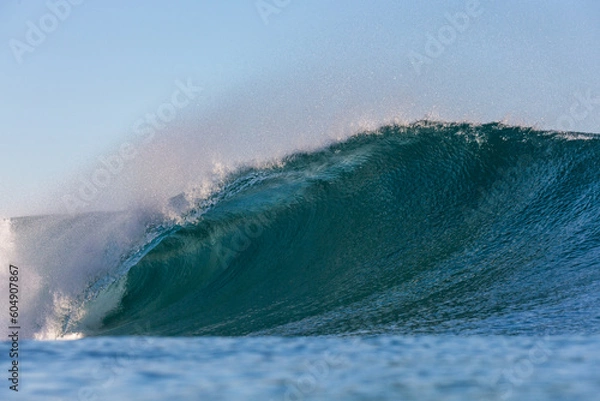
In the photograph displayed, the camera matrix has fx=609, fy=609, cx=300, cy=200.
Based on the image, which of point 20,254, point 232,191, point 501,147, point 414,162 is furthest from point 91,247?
point 501,147

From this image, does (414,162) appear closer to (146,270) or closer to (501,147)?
(501,147)

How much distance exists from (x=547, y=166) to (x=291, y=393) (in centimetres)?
819

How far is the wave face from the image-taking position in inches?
228

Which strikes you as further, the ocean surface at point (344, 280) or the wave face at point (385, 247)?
the wave face at point (385, 247)

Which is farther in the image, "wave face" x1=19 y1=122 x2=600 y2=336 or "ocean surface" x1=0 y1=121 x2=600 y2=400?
"wave face" x1=19 y1=122 x2=600 y2=336

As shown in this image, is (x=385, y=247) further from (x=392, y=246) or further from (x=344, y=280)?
(x=344, y=280)

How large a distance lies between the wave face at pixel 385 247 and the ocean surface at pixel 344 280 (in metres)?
0.03

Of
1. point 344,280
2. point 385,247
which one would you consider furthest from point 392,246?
point 344,280

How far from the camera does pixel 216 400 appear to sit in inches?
90.1

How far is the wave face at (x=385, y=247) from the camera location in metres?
5.79

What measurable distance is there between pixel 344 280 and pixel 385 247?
104 centimetres

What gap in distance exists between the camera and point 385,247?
25.2 ft

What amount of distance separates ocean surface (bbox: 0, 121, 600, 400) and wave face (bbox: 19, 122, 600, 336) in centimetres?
3

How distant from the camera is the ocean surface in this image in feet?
8.24
